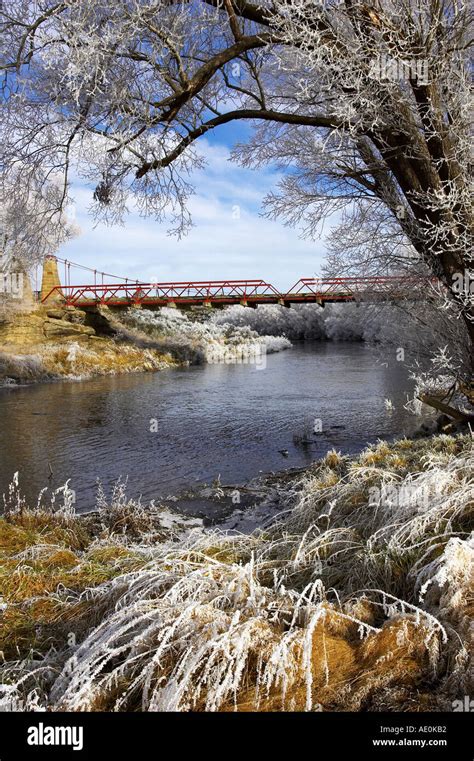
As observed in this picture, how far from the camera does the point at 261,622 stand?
8.20ft

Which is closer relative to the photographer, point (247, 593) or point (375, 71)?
point (247, 593)

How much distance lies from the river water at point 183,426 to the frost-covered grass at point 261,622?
401cm

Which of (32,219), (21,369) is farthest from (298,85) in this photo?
(21,369)

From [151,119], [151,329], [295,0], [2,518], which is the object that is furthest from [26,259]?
[151,329]

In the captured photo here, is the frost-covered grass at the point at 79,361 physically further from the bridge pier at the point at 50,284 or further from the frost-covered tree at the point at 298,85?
the frost-covered tree at the point at 298,85

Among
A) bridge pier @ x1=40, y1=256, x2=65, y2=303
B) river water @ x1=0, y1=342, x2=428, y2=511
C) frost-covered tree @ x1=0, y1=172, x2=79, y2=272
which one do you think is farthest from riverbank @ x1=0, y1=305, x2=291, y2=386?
frost-covered tree @ x1=0, y1=172, x2=79, y2=272

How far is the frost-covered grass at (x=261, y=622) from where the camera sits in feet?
7.32

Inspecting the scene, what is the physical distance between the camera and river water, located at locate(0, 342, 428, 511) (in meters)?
9.01

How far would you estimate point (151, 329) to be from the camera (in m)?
31.9

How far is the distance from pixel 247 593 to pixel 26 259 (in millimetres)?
6101

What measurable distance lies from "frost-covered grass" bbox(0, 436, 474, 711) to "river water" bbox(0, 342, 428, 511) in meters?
4.01

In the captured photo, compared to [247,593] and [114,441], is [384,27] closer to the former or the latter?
[247,593]

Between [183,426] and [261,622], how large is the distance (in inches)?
407

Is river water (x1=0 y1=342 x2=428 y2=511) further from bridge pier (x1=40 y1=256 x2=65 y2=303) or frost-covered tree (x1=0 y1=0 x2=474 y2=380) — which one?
bridge pier (x1=40 y1=256 x2=65 y2=303)
